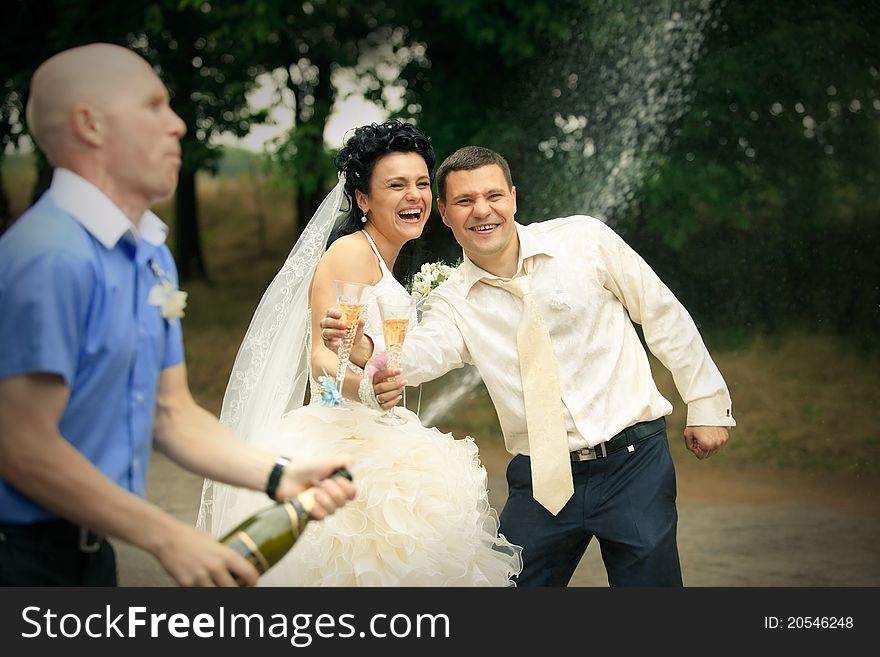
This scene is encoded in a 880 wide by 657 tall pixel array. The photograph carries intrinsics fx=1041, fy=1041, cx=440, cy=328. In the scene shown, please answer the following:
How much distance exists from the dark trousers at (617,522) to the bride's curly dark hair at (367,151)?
40.7 inches

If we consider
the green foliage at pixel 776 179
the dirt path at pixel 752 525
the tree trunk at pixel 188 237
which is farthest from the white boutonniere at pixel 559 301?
the tree trunk at pixel 188 237

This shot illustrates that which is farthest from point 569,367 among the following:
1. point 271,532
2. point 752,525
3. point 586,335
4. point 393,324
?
point 752,525

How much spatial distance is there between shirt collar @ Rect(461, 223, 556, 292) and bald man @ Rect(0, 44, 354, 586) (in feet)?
4.87

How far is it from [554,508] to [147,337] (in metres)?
1.70

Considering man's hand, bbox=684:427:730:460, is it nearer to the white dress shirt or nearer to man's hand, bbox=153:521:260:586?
the white dress shirt

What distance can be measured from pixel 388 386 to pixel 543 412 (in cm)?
62

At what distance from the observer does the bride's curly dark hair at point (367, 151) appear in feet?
11.1

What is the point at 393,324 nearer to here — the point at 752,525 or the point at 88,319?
the point at 88,319

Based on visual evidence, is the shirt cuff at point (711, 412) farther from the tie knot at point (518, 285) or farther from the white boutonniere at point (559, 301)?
the tie knot at point (518, 285)

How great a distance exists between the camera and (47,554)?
1804 mm

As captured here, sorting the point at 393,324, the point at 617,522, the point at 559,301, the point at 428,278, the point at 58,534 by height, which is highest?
the point at 428,278

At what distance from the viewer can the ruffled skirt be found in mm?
2852

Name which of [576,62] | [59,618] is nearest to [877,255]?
[576,62]

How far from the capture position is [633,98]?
9.02 metres
